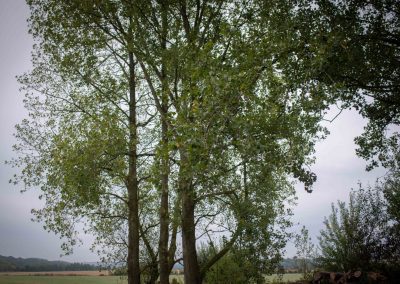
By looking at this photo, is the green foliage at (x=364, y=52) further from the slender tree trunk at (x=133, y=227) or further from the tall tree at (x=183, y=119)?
the slender tree trunk at (x=133, y=227)

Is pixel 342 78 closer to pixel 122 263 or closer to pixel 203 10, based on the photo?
pixel 203 10

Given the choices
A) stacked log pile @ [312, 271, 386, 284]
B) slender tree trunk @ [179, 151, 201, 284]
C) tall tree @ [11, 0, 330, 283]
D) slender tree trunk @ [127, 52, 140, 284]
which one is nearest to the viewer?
tall tree @ [11, 0, 330, 283]

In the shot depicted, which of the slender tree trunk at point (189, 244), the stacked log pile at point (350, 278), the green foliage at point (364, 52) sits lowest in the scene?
the stacked log pile at point (350, 278)

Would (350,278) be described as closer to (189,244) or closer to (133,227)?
(189,244)

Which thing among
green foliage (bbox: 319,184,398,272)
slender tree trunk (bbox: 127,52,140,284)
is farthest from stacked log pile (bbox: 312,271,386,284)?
slender tree trunk (bbox: 127,52,140,284)

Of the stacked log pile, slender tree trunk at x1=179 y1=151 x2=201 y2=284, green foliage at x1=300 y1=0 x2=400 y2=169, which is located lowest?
the stacked log pile

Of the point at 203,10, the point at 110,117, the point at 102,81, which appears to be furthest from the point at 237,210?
the point at 102,81

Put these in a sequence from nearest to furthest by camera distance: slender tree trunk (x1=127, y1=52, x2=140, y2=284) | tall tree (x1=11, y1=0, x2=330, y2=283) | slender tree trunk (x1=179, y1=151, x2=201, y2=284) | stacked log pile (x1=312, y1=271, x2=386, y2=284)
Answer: tall tree (x1=11, y1=0, x2=330, y2=283) → slender tree trunk (x1=179, y1=151, x2=201, y2=284) → stacked log pile (x1=312, y1=271, x2=386, y2=284) → slender tree trunk (x1=127, y1=52, x2=140, y2=284)

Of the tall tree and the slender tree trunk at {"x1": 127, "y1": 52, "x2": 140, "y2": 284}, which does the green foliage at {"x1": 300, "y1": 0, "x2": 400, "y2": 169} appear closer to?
the tall tree

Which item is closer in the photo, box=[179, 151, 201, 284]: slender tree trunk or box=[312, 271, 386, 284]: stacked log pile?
box=[179, 151, 201, 284]: slender tree trunk

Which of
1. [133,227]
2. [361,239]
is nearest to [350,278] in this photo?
[361,239]

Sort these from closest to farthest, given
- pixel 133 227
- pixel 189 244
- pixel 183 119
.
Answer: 1. pixel 183 119
2. pixel 189 244
3. pixel 133 227

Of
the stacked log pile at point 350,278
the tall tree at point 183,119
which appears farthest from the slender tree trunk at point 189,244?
the stacked log pile at point 350,278

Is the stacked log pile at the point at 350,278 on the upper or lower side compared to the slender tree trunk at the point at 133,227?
lower
